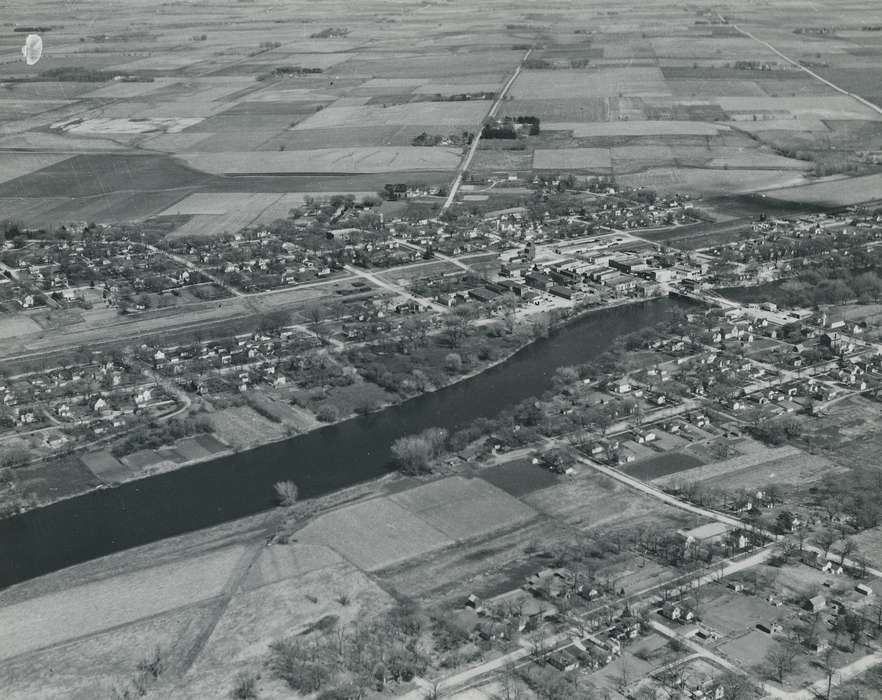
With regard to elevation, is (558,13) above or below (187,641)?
above

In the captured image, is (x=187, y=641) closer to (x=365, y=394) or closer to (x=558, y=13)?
(x=365, y=394)

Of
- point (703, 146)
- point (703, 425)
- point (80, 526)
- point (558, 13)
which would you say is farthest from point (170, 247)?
point (558, 13)

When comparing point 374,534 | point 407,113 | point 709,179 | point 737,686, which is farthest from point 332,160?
point 737,686

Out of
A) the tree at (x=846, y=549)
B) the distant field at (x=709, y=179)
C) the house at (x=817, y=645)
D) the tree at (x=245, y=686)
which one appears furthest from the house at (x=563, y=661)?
the distant field at (x=709, y=179)

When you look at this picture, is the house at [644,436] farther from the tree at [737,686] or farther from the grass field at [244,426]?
the tree at [737,686]

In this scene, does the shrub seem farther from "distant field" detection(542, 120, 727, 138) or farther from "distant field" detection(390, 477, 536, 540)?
"distant field" detection(542, 120, 727, 138)

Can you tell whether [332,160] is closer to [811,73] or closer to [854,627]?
[811,73]
